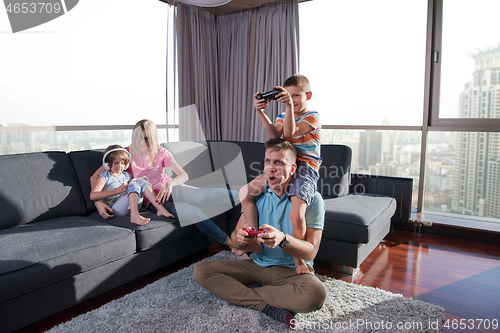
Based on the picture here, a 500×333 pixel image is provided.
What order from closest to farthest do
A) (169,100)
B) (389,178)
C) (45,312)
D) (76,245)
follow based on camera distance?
(45,312), (76,245), (389,178), (169,100)

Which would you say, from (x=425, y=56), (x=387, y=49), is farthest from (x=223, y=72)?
(x=425, y=56)

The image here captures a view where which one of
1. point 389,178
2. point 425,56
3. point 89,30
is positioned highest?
point 89,30

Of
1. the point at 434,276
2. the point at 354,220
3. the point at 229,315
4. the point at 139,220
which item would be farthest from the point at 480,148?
the point at 139,220

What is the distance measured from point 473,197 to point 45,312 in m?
3.54

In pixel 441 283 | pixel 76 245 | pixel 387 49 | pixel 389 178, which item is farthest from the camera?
pixel 387 49

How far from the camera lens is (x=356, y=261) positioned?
7.36 ft

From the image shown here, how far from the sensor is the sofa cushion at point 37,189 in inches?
82.7

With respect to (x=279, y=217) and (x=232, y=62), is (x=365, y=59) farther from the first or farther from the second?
(x=279, y=217)

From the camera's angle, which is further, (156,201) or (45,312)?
(156,201)

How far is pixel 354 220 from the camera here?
2.26 metres

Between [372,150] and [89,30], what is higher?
[89,30]

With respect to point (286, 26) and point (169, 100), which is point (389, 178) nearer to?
point (286, 26)

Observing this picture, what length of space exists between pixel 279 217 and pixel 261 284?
391mm

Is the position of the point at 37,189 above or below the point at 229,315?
above
